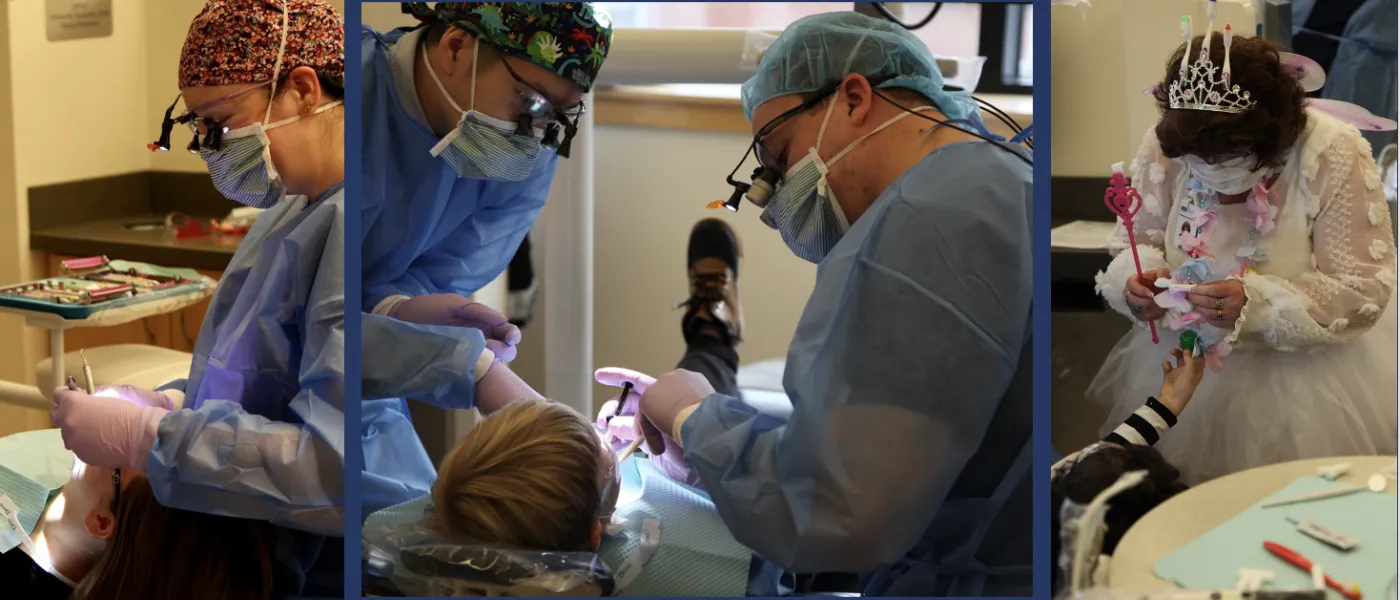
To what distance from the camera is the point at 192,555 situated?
1.80 m

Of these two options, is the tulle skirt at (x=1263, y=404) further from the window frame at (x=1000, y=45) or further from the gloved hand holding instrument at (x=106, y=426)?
the gloved hand holding instrument at (x=106, y=426)

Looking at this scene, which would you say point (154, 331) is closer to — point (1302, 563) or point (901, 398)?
point (901, 398)

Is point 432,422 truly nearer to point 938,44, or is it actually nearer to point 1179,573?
point 938,44

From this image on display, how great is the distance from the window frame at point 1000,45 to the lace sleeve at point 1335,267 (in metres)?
0.40

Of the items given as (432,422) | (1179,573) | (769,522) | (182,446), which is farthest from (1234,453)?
(182,446)

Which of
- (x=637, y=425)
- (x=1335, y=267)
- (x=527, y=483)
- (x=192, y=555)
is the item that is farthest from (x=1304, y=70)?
(x=192, y=555)

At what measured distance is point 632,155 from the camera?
1.81 metres

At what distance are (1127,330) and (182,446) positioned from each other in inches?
50.2

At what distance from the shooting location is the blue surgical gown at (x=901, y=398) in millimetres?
1530

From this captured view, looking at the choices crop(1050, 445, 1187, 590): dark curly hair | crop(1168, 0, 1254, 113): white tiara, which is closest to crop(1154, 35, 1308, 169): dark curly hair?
crop(1168, 0, 1254, 113): white tiara

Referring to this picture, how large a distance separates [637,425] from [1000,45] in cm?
69

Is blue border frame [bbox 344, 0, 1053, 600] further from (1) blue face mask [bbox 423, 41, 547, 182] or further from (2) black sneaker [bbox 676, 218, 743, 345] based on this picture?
(2) black sneaker [bbox 676, 218, 743, 345]

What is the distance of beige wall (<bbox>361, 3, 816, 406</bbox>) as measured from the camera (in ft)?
5.50

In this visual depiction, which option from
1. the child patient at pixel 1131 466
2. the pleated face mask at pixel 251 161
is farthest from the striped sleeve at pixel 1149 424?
the pleated face mask at pixel 251 161
